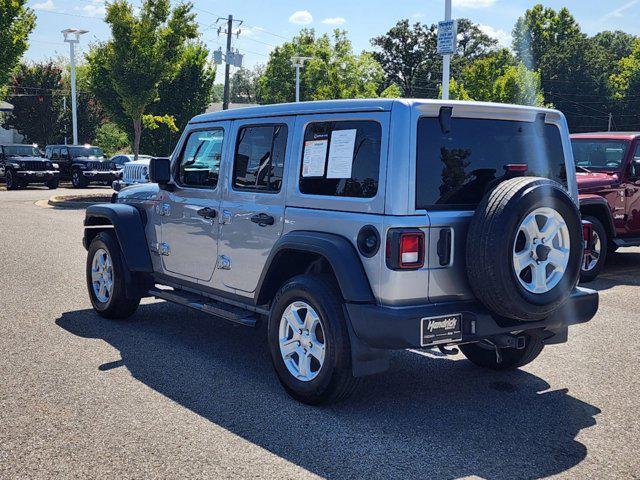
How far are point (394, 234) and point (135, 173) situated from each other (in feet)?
50.0

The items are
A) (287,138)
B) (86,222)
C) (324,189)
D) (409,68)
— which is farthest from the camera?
(409,68)

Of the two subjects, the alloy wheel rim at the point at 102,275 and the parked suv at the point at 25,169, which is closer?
the alloy wheel rim at the point at 102,275

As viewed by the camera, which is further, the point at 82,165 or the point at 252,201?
the point at 82,165

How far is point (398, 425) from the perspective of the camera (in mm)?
4441

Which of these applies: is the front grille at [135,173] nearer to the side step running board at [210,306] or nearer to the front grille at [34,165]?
the front grille at [34,165]

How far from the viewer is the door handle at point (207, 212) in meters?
5.73

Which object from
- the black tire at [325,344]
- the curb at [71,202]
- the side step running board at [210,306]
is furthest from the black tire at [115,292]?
the curb at [71,202]

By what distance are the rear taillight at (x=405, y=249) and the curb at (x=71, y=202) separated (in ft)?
59.6

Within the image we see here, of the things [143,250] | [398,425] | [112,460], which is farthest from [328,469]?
[143,250]

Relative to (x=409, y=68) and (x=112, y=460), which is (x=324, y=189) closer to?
(x=112, y=460)

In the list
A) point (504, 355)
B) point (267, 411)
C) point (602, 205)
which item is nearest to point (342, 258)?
point (267, 411)

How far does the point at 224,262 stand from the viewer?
564 centimetres

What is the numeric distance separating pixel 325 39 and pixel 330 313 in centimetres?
6811

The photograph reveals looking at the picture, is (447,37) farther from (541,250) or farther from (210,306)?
(541,250)
